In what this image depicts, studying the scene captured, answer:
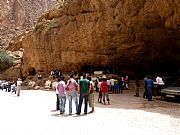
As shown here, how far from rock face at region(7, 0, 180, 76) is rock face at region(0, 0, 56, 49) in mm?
35576

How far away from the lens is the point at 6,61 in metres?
48.8

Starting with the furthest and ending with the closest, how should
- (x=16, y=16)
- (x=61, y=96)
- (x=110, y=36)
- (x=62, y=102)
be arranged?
(x=16, y=16), (x=110, y=36), (x=61, y=96), (x=62, y=102)

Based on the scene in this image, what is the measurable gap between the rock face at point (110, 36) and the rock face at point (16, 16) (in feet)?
117

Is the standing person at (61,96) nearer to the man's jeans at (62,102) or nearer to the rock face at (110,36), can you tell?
the man's jeans at (62,102)

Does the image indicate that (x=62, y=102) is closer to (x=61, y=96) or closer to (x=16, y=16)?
(x=61, y=96)

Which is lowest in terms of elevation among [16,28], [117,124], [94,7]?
[117,124]

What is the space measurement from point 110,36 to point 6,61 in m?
24.8

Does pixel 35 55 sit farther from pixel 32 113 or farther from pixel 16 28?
pixel 16 28

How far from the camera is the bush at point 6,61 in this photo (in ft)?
159

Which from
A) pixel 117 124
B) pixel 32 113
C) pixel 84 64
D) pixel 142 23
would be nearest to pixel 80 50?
pixel 84 64

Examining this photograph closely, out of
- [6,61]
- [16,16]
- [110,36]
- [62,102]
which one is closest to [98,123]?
[62,102]

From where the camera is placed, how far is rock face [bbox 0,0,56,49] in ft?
233

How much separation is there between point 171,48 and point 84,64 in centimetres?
853

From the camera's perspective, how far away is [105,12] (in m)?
27.6
